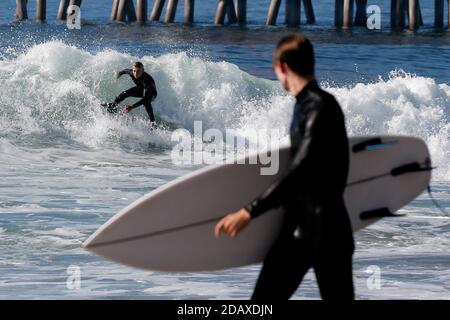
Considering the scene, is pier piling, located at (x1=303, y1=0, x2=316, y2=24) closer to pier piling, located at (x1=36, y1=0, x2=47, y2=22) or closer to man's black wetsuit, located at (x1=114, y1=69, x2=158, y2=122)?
pier piling, located at (x1=36, y1=0, x2=47, y2=22)

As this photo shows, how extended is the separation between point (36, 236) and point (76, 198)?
6.55 ft

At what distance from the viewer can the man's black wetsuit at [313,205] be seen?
13.7ft

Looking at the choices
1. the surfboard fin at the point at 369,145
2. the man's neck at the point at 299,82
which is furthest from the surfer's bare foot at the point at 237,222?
the surfboard fin at the point at 369,145

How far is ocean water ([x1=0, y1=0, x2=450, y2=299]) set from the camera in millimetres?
7465

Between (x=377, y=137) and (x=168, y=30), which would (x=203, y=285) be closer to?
(x=377, y=137)

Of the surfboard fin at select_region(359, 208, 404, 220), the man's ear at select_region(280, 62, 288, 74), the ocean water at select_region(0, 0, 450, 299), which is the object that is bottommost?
the ocean water at select_region(0, 0, 450, 299)

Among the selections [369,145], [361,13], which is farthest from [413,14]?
[369,145]

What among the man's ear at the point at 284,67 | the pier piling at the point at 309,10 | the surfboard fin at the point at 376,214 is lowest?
the pier piling at the point at 309,10

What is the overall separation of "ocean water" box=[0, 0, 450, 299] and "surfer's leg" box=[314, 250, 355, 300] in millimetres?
2626

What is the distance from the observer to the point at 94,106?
56.3ft

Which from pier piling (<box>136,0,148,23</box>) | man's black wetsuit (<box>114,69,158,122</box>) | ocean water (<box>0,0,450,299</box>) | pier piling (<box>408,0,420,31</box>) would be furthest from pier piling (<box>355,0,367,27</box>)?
man's black wetsuit (<box>114,69,158,122</box>)

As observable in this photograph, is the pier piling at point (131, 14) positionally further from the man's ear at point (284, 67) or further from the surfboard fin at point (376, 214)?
the man's ear at point (284, 67)

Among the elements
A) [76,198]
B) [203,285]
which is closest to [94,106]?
[76,198]

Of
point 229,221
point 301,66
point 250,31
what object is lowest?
point 250,31
